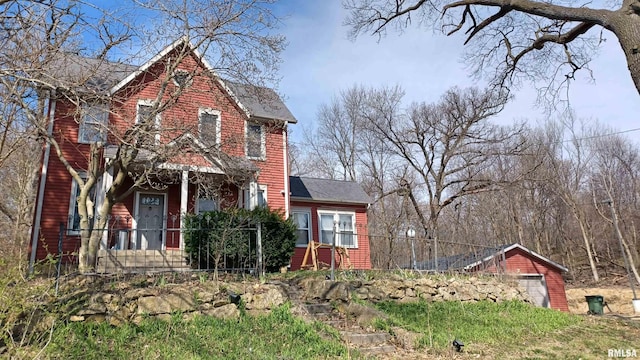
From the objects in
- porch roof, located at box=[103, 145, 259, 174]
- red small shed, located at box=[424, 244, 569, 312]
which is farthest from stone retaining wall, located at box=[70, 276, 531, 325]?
red small shed, located at box=[424, 244, 569, 312]

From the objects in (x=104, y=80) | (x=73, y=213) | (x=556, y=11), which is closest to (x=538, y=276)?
(x=556, y=11)

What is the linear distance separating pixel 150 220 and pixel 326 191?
7.18m

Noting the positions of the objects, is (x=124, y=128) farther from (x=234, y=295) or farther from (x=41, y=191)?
(x=234, y=295)

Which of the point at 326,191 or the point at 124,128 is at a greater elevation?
the point at 124,128

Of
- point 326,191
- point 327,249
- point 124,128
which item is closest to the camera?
point 124,128

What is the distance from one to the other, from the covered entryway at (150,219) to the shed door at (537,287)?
16.9m

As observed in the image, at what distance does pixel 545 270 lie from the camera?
20.3 metres

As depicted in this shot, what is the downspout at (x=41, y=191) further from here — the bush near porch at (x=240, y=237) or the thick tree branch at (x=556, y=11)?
the thick tree branch at (x=556, y=11)

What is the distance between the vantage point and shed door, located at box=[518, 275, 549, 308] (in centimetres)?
1978

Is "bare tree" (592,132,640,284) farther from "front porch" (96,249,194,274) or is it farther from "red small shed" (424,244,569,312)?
"front porch" (96,249,194,274)

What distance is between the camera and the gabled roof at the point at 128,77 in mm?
6862

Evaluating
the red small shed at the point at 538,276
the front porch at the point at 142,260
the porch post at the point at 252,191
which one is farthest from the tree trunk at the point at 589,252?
the front porch at the point at 142,260

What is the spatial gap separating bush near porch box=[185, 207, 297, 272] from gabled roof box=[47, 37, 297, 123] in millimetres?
3085

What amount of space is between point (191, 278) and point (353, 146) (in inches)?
877
